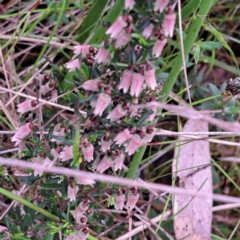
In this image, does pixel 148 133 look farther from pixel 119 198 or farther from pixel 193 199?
pixel 193 199

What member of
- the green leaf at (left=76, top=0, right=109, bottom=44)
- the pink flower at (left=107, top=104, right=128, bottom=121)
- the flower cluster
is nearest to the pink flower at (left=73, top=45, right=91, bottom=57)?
the flower cluster

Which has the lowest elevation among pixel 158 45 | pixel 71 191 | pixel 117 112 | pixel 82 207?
pixel 82 207

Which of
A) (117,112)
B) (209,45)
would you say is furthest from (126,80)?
(209,45)

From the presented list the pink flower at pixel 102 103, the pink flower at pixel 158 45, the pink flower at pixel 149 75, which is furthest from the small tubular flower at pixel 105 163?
the pink flower at pixel 158 45

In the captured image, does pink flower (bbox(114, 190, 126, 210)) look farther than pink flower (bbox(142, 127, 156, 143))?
Yes

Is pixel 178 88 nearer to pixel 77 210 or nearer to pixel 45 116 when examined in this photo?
pixel 45 116

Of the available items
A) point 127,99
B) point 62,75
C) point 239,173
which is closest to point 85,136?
point 127,99

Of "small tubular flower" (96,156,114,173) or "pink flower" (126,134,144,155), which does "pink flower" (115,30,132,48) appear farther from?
"small tubular flower" (96,156,114,173)
